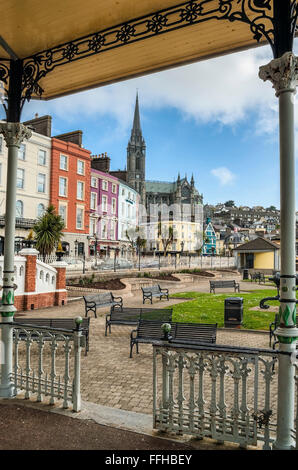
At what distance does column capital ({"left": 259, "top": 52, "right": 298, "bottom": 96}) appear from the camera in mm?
3433

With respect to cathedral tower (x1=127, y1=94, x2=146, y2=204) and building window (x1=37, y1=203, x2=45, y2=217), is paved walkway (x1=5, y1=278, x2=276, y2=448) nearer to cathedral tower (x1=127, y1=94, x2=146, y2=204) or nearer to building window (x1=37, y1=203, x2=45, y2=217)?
building window (x1=37, y1=203, x2=45, y2=217)

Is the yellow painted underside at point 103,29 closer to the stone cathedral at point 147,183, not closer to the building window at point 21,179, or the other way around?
the building window at point 21,179

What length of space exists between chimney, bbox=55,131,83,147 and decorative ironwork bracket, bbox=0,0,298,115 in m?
34.3

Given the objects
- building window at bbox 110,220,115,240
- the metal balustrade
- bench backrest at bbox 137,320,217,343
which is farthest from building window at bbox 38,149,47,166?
the metal balustrade

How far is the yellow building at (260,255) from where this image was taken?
40.1 metres

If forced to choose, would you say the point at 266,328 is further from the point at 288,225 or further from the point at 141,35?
the point at 141,35

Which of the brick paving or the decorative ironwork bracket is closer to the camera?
the decorative ironwork bracket

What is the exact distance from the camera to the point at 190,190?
5674 inches

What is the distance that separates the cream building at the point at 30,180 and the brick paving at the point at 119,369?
898 inches

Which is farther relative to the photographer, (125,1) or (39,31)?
(39,31)

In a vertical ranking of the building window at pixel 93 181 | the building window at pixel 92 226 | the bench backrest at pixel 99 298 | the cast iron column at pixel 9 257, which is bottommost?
the bench backrest at pixel 99 298

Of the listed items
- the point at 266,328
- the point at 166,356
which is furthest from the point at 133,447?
the point at 266,328

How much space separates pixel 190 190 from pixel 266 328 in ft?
446

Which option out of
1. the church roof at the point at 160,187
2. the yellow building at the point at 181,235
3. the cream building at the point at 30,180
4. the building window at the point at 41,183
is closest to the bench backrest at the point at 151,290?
the cream building at the point at 30,180
